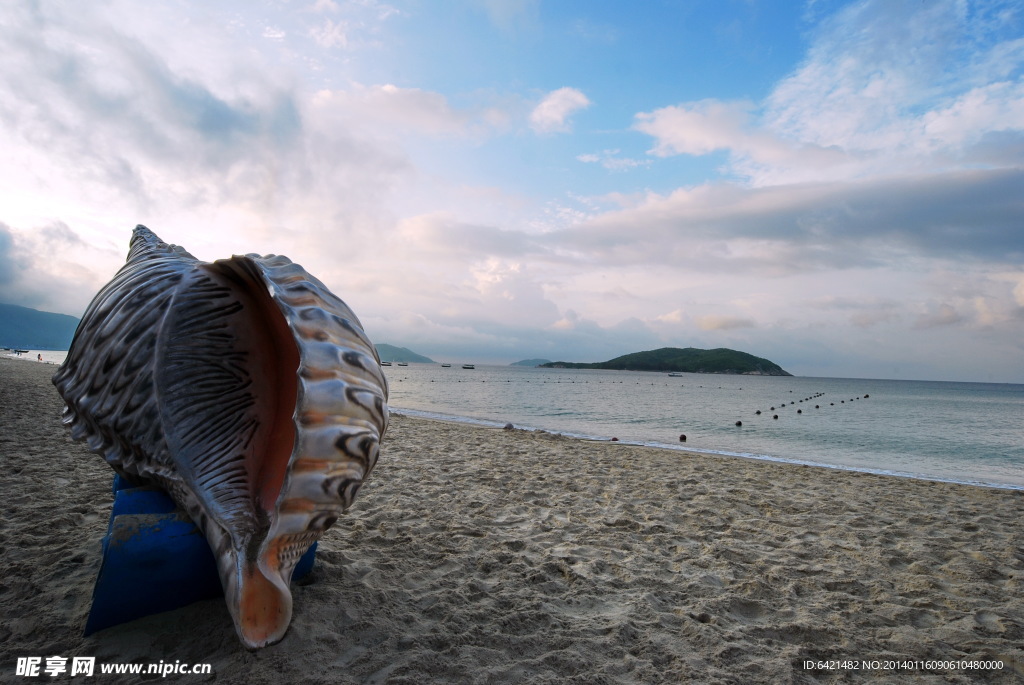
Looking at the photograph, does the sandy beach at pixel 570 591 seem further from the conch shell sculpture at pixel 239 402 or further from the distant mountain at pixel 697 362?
the distant mountain at pixel 697 362

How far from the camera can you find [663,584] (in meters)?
3.58

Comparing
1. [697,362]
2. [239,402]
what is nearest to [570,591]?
[239,402]

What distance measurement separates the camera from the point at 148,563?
7.72ft

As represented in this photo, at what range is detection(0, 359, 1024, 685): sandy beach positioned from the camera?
8.10 feet

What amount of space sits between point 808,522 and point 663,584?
304 cm

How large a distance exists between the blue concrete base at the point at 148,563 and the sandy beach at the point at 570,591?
10 cm

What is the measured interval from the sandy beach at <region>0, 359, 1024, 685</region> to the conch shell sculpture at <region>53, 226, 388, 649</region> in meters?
0.73

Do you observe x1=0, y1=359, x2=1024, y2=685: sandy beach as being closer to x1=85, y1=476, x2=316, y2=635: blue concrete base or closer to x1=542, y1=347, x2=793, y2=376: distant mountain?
x1=85, y1=476, x2=316, y2=635: blue concrete base

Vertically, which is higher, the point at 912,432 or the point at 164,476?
the point at 164,476

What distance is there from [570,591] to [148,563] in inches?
94.8

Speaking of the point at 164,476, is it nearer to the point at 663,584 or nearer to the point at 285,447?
the point at 285,447

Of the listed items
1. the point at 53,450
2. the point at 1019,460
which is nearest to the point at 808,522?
the point at 53,450

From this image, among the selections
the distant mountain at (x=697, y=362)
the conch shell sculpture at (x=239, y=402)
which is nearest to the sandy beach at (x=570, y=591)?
the conch shell sculpture at (x=239, y=402)

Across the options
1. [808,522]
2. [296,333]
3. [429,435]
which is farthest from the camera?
[429,435]
